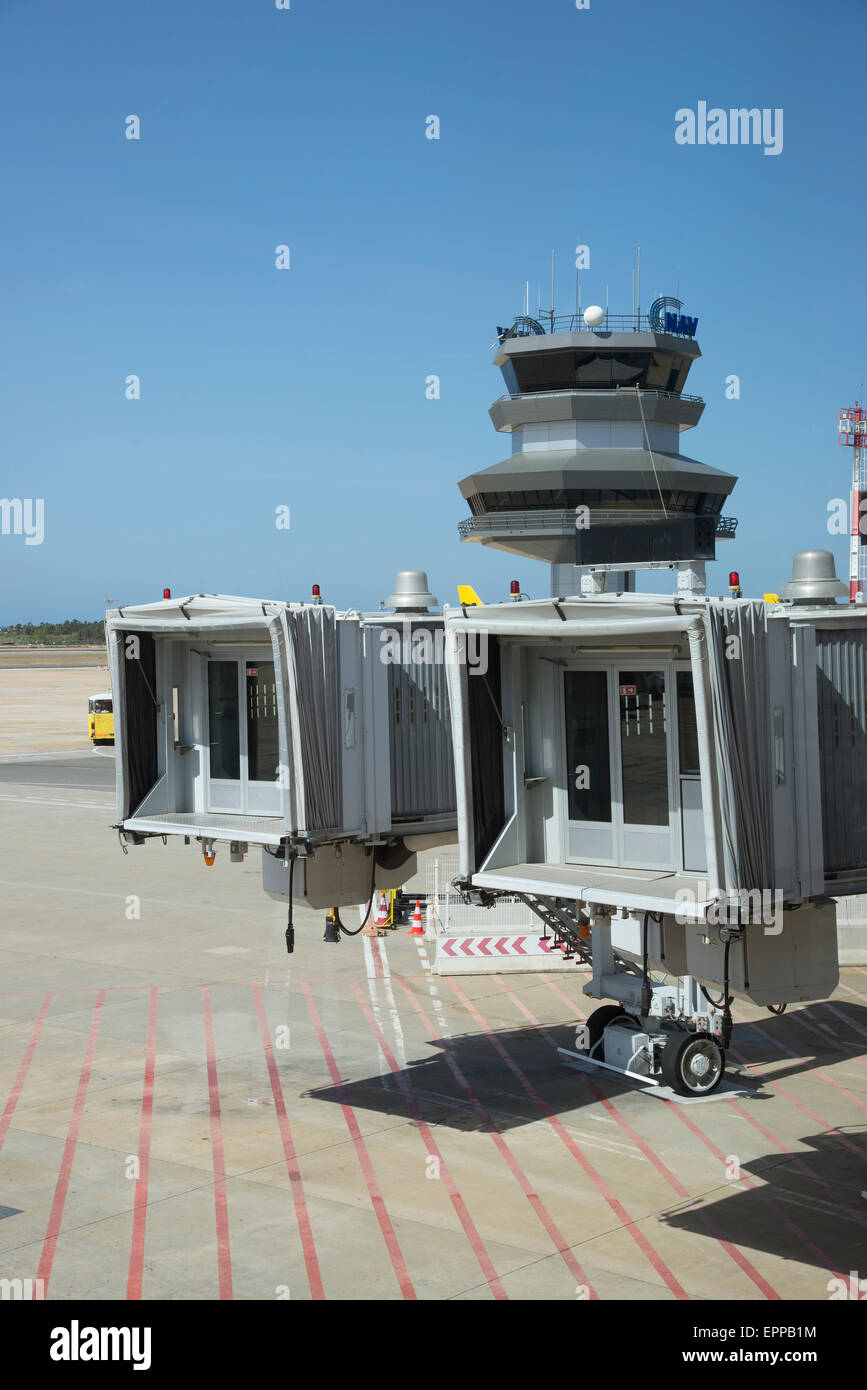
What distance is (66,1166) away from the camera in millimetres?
20109

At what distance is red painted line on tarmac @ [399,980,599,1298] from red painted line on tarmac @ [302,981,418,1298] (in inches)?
77.2

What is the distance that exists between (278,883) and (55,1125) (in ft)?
16.9

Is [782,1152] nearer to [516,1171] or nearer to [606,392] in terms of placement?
[516,1171]

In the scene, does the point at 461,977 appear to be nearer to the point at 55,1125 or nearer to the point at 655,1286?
the point at 55,1125

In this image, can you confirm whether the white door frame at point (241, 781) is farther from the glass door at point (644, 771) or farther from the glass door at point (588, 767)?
the glass door at point (644, 771)

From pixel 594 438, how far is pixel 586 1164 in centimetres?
6012

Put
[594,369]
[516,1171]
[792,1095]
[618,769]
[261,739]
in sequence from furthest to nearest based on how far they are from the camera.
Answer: [594,369]
[792,1095]
[261,739]
[516,1171]
[618,769]

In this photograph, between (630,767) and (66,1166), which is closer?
(630,767)

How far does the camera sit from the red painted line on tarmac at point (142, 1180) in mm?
Result: 16406

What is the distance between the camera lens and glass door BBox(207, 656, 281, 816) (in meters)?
22.2

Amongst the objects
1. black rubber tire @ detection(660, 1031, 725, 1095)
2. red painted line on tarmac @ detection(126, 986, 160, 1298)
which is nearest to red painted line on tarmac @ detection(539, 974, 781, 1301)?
black rubber tire @ detection(660, 1031, 725, 1095)

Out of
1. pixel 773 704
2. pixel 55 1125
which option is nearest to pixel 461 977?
pixel 55 1125

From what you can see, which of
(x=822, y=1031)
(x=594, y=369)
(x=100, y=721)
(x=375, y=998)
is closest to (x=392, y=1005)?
(x=375, y=998)

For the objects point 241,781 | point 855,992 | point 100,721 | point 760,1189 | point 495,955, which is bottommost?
point 760,1189
